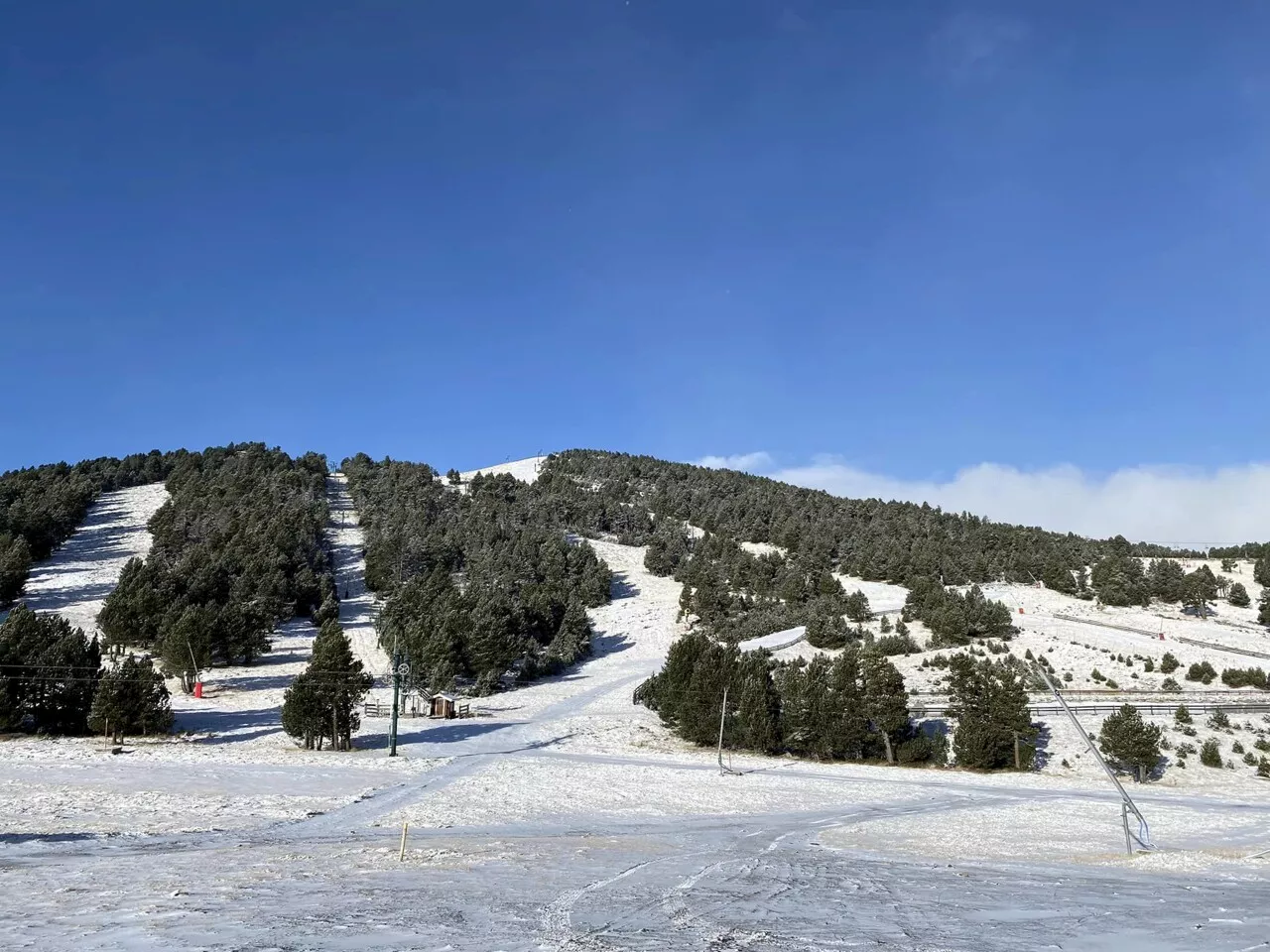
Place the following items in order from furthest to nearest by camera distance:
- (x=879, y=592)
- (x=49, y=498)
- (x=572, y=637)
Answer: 1. (x=49, y=498)
2. (x=879, y=592)
3. (x=572, y=637)

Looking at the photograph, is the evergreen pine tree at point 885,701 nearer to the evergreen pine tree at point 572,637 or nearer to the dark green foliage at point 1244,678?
the dark green foliage at point 1244,678

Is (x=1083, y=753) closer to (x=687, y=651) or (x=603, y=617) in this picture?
(x=687, y=651)

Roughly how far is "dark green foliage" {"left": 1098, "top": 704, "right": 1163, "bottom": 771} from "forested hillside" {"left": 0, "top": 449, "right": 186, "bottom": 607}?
89.9 meters

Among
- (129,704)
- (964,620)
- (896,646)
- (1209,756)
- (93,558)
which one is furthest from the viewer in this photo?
(93,558)

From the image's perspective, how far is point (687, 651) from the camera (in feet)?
173

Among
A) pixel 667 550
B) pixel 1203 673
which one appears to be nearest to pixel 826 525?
pixel 667 550

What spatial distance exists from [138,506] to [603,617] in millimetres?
79829

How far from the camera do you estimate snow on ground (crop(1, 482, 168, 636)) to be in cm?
→ 7512

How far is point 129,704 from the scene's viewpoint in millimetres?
40250

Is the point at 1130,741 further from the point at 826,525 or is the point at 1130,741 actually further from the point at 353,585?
the point at 826,525

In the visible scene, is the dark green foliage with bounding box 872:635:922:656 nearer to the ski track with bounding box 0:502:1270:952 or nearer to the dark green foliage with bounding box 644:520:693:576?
the ski track with bounding box 0:502:1270:952

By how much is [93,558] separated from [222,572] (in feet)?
99.1

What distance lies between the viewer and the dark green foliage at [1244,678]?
179 ft

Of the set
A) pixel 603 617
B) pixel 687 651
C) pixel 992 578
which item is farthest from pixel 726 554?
pixel 687 651
